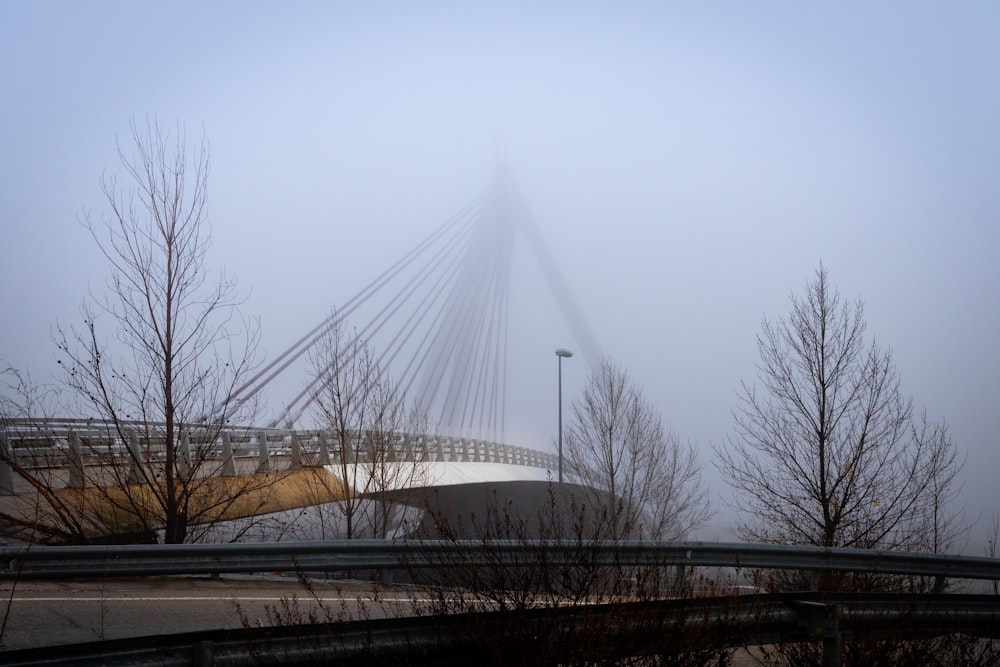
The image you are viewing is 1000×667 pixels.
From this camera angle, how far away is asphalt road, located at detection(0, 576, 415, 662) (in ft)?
19.5

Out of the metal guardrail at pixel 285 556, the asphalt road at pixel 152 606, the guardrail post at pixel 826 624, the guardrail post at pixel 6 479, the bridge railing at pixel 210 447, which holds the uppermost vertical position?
the bridge railing at pixel 210 447

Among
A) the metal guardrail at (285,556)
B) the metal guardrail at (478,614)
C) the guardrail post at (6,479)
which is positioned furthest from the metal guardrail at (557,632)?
the guardrail post at (6,479)

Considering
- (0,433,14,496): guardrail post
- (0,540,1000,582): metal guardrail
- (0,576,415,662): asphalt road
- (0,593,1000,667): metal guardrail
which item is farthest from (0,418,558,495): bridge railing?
(0,593,1000,667): metal guardrail

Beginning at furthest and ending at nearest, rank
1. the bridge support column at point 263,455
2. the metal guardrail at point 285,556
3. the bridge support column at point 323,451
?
the bridge support column at point 323,451, the bridge support column at point 263,455, the metal guardrail at point 285,556

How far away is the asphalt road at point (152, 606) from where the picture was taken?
595 cm

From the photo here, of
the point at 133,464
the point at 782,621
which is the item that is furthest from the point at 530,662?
the point at 133,464

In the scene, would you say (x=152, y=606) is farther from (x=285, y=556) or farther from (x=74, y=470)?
(x=74, y=470)

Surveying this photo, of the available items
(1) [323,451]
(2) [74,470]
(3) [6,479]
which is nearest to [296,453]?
(1) [323,451]

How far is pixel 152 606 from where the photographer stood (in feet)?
23.0

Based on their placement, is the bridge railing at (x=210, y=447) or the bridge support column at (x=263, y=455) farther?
the bridge support column at (x=263, y=455)

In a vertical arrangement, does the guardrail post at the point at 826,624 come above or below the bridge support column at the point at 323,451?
below

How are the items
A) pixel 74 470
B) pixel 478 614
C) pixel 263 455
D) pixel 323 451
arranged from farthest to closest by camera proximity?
pixel 323 451 → pixel 263 455 → pixel 74 470 → pixel 478 614

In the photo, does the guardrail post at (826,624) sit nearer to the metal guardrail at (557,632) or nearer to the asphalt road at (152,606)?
the metal guardrail at (557,632)

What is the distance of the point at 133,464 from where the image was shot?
10.7 m
